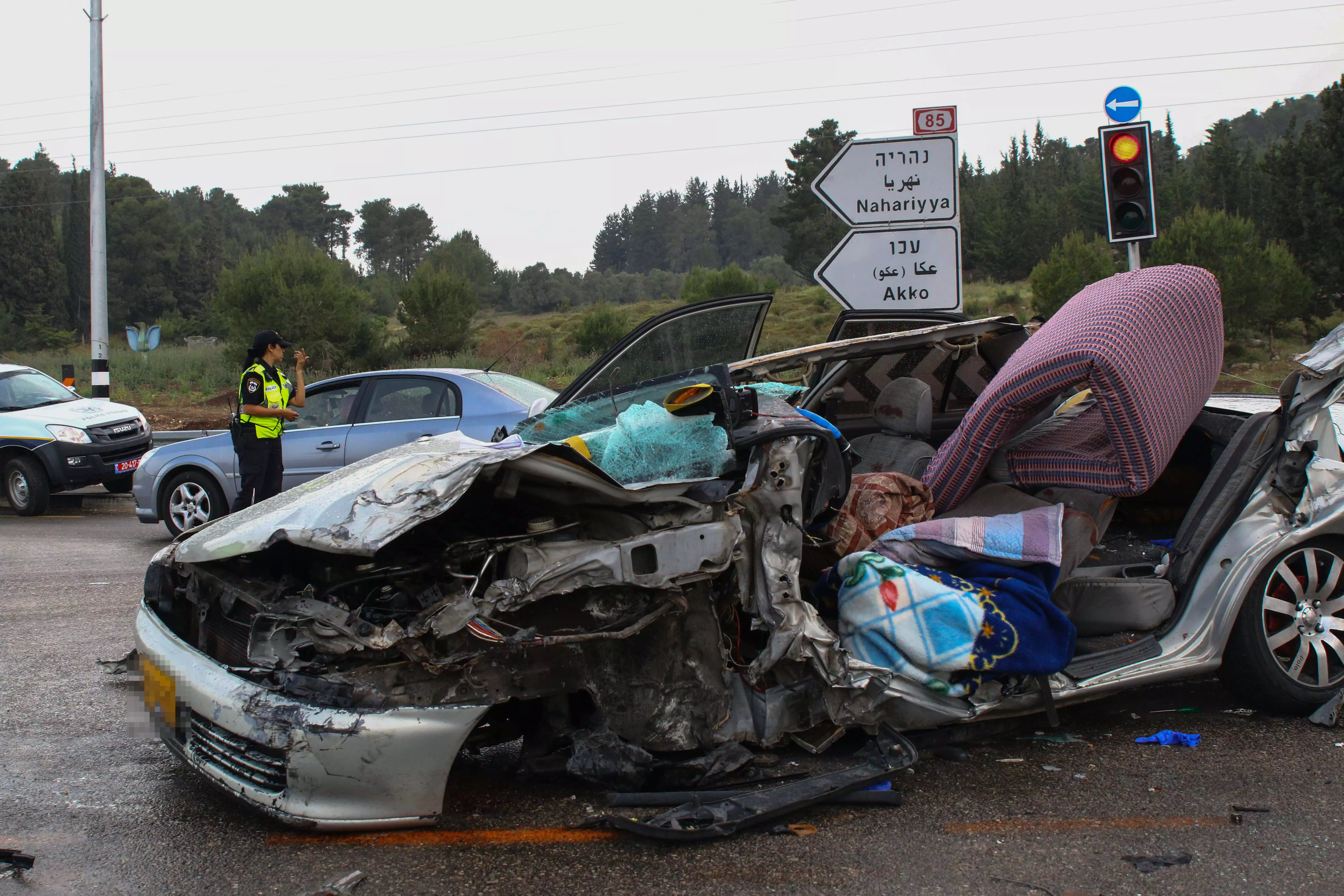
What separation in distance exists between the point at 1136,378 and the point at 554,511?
218 centimetres

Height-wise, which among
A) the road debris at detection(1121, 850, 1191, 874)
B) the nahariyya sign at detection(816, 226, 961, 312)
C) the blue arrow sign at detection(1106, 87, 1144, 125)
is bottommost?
the road debris at detection(1121, 850, 1191, 874)

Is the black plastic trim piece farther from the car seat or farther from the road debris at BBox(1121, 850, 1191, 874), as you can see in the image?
the car seat

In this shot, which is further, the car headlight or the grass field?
the grass field

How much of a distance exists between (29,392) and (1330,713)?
12357 millimetres

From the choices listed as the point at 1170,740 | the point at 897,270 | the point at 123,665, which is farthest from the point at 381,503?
the point at 897,270

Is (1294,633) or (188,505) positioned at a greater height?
(188,505)

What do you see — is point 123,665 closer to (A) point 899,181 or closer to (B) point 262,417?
(B) point 262,417

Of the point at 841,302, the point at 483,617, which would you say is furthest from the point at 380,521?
the point at 841,302

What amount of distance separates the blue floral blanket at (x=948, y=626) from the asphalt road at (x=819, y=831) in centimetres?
37

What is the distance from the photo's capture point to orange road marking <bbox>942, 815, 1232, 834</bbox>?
306 centimetres

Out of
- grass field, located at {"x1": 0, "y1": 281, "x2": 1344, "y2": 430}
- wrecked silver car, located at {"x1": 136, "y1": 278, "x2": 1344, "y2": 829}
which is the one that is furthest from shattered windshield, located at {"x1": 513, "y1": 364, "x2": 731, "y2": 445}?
grass field, located at {"x1": 0, "y1": 281, "x2": 1344, "y2": 430}

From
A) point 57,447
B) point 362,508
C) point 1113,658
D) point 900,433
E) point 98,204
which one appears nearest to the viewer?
point 362,508

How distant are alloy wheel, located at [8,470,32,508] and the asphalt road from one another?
7.81 metres

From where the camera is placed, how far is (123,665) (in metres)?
3.70
